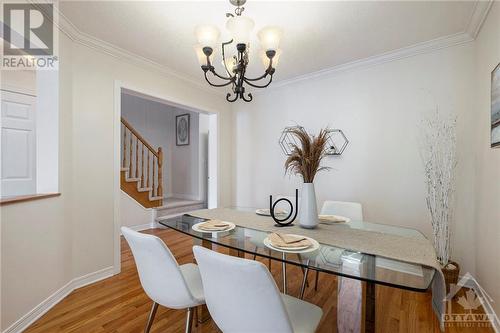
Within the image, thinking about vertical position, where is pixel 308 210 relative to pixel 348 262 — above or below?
above

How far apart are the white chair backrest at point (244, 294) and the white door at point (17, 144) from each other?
3.14 metres

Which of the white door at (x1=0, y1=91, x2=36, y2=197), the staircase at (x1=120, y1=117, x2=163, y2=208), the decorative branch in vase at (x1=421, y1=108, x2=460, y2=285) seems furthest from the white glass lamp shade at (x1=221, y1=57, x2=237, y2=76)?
the staircase at (x1=120, y1=117, x2=163, y2=208)

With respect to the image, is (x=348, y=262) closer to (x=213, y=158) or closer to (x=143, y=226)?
(x=213, y=158)

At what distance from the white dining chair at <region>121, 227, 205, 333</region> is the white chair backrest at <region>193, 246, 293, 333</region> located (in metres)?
0.26

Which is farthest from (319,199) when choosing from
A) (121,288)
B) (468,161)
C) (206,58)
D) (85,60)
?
(85,60)

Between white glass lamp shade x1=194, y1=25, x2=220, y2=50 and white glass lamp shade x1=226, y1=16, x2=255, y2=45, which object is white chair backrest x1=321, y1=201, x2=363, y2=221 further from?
white glass lamp shade x1=194, y1=25, x2=220, y2=50

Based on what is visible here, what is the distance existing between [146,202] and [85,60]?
2.67m

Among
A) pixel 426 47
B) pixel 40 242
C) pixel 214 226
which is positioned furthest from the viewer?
pixel 426 47

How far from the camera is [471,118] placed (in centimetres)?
214

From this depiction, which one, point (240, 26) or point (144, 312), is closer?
point (240, 26)

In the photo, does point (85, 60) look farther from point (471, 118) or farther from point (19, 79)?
point (471, 118)

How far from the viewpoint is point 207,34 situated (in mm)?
1521

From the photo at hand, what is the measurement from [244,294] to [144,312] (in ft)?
4.62

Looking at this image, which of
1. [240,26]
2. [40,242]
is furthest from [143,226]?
[240,26]
